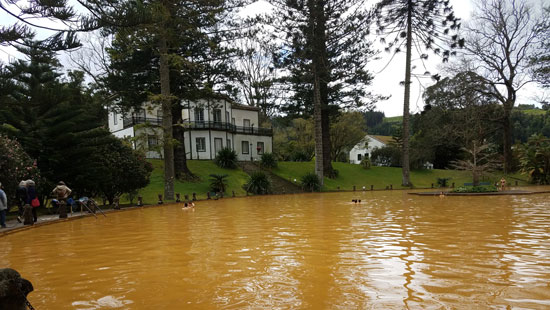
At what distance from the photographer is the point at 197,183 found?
25422 millimetres

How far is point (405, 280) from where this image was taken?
4352 millimetres

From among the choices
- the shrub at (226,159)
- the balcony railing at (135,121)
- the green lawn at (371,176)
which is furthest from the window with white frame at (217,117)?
the green lawn at (371,176)

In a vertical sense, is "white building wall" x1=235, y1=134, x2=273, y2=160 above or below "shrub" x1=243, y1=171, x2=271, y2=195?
above

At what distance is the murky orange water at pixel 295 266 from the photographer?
12.5 ft

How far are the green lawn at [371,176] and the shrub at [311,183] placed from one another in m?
0.94

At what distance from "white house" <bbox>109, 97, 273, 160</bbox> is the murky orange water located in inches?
1023


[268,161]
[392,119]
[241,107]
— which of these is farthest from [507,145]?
[392,119]

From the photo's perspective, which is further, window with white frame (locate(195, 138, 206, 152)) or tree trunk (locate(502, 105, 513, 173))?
window with white frame (locate(195, 138, 206, 152))

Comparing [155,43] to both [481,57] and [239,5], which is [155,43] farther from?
[481,57]

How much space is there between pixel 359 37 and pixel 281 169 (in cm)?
1387

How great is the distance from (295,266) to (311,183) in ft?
73.9

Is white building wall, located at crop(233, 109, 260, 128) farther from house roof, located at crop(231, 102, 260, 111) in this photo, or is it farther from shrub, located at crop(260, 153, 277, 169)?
shrub, located at crop(260, 153, 277, 169)

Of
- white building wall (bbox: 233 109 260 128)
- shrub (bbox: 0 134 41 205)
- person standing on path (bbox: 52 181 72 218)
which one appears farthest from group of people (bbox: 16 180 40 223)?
white building wall (bbox: 233 109 260 128)

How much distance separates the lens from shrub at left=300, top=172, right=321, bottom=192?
89.9 feet
